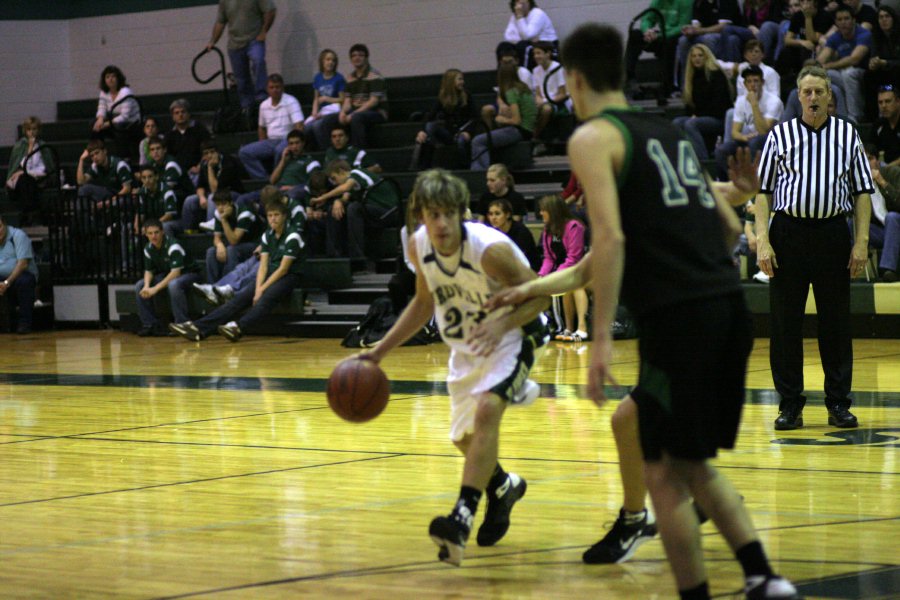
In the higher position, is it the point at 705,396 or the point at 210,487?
the point at 705,396

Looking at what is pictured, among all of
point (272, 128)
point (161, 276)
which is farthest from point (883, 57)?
point (161, 276)

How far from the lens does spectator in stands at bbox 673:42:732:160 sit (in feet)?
42.8

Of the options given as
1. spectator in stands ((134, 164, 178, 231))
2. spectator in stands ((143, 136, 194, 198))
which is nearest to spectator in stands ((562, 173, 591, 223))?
spectator in stands ((134, 164, 178, 231))

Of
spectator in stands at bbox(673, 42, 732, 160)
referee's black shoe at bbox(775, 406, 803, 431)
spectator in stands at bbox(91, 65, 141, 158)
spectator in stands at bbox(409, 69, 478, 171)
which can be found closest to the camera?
referee's black shoe at bbox(775, 406, 803, 431)

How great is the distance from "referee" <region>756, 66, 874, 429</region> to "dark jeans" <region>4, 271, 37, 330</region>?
35.5 feet

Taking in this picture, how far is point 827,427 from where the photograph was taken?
6781 mm

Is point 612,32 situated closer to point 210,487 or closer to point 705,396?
point 705,396

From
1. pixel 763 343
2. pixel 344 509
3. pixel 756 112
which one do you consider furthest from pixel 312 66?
pixel 344 509

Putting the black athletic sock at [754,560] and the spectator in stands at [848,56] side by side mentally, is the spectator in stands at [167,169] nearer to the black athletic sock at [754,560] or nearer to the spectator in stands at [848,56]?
the spectator in stands at [848,56]

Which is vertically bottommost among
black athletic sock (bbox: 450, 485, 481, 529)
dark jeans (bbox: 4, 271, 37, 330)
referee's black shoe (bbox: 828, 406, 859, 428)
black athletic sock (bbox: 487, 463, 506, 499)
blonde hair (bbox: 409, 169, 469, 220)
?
dark jeans (bbox: 4, 271, 37, 330)

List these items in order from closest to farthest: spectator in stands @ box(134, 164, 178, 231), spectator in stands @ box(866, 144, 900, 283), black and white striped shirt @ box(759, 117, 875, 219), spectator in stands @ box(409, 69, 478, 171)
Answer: black and white striped shirt @ box(759, 117, 875, 219) → spectator in stands @ box(866, 144, 900, 283) → spectator in stands @ box(409, 69, 478, 171) → spectator in stands @ box(134, 164, 178, 231)

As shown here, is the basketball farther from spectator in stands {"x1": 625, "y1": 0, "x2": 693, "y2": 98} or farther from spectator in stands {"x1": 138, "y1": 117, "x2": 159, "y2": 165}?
spectator in stands {"x1": 138, "y1": 117, "x2": 159, "y2": 165}

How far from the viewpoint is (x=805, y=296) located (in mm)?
6582

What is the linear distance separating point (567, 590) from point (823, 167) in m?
3.23
